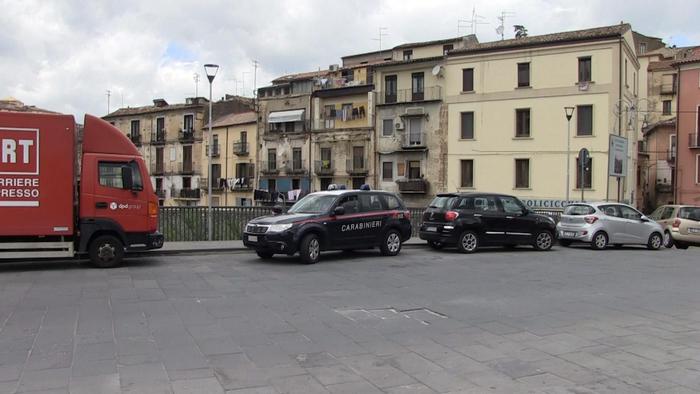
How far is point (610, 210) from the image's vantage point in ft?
61.1

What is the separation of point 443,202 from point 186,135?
50.7m

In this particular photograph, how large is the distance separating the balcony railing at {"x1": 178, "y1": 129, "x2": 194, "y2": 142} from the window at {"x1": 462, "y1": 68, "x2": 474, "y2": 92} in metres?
31.7

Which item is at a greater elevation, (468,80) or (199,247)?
(468,80)

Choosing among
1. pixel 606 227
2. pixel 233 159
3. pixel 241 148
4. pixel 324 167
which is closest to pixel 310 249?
pixel 606 227

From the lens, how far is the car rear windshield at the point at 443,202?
16.2 meters

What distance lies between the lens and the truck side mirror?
1188 cm

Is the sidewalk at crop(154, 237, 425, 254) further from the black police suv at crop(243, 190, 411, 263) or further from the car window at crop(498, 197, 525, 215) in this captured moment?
the car window at crop(498, 197, 525, 215)

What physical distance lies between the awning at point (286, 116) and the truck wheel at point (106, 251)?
42.0 meters

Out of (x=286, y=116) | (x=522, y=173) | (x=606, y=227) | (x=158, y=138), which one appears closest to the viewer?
(x=606, y=227)

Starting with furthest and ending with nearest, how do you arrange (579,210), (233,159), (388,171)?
(233,159) < (388,171) < (579,210)

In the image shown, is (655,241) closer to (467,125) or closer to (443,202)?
(443,202)

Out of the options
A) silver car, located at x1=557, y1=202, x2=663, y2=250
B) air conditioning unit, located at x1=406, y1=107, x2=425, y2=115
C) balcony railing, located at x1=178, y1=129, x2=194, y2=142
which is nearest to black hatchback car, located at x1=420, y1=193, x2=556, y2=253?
silver car, located at x1=557, y1=202, x2=663, y2=250

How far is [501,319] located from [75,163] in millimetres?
8946

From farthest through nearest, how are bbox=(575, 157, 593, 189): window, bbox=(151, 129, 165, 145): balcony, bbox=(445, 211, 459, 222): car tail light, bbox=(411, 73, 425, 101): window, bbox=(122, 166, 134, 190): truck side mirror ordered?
bbox=(151, 129, 165, 145): balcony < bbox=(411, 73, 425, 101): window < bbox=(575, 157, 593, 189): window < bbox=(445, 211, 459, 222): car tail light < bbox=(122, 166, 134, 190): truck side mirror
